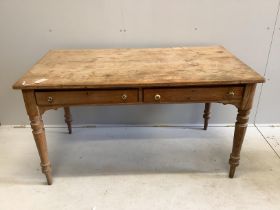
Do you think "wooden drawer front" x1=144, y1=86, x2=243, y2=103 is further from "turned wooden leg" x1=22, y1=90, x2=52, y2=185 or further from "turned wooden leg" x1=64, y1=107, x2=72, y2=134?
"turned wooden leg" x1=64, y1=107, x2=72, y2=134

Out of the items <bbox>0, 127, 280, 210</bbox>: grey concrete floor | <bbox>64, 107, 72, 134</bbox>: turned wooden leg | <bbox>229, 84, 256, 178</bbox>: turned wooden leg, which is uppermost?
<bbox>229, 84, 256, 178</bbox>: turned wooden leg

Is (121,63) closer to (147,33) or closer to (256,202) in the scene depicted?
(147,33)

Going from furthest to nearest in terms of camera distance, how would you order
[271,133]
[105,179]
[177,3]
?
[271,133] → [177,3] → [105,179]

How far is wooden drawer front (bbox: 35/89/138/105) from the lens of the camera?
1.43m

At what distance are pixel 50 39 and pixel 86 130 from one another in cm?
84

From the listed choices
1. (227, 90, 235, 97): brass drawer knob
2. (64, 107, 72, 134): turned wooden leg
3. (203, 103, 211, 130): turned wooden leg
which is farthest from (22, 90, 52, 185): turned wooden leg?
(203, 103, 211, 130): turned wooden leg

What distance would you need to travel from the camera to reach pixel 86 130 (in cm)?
234

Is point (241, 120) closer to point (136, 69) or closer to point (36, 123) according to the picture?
point (136, 69)

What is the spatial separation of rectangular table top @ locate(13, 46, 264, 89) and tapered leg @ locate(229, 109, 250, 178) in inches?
9.5

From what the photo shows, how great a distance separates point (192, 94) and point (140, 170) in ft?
2.40

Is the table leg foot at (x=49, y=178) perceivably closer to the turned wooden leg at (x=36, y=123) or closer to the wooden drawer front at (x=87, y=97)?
the turned wooden leg at (x=36, y=123)

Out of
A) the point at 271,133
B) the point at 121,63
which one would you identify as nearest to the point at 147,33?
the point at 121,63

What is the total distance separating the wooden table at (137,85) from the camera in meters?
1.39

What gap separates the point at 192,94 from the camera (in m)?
1.45
